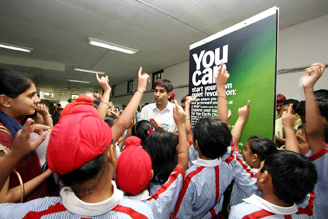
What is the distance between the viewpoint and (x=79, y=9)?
10.6 ft

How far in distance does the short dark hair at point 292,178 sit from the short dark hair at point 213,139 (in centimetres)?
28

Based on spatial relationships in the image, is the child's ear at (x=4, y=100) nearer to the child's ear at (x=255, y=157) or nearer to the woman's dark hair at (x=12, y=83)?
the woman's dark hair at (x=12, y=83)

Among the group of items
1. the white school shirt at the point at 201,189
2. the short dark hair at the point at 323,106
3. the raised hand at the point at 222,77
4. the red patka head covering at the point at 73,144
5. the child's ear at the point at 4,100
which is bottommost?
the white school shirt at the point at 201,189

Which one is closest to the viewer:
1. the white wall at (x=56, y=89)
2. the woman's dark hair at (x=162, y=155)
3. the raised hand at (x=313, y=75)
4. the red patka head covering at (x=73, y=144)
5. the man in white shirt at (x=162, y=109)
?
the red patka head covering at (x=73, y=144)

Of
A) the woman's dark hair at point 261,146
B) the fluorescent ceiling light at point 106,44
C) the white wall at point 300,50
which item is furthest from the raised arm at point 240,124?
the fluorescent ceiling light at point 106,44

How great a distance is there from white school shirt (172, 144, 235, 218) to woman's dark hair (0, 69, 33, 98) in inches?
47.8

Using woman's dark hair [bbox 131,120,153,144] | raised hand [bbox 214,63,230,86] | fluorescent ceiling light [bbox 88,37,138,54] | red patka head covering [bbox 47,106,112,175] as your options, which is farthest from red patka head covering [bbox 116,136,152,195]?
fluorescent ceiling light [bbox 88,37,138,54]

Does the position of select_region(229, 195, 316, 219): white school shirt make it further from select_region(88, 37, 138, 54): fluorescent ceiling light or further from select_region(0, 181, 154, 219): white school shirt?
select_region(88, 37, 138, 54): fluorescent ceiling light

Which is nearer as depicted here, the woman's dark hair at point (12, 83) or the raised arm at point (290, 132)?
the woman's dark hair at point (12, 83)

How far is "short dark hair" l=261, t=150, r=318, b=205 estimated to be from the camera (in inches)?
27.6

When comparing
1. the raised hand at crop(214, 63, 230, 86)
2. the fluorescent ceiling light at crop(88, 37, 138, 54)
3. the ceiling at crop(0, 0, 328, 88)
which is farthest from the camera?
the fluorescent ceiling light at crop(88, 37, 138, 54)

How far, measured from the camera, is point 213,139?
944mm

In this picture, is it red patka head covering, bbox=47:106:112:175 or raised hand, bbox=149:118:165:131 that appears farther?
raised hand, bbox=149:118:165:131

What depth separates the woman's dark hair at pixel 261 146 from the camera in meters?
1.10
